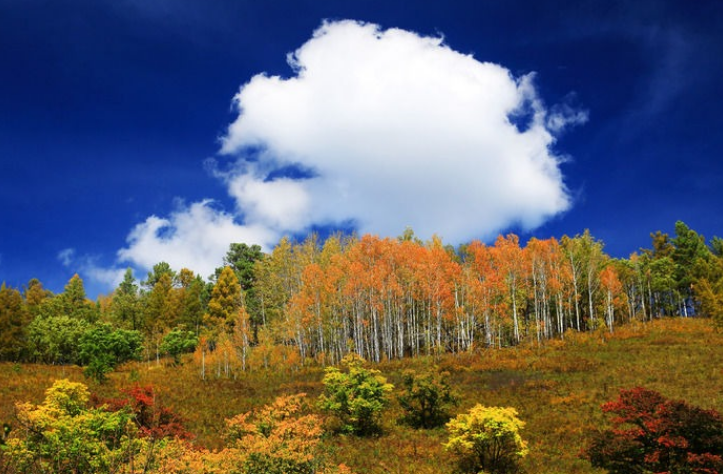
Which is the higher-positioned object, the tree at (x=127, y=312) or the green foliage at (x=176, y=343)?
the tree at (x=127, y=312)

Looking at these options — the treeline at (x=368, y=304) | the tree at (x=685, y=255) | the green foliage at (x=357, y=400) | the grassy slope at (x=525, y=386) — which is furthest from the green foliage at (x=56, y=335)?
the tree at (x=685, y=255)

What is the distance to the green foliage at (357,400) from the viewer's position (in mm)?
22031

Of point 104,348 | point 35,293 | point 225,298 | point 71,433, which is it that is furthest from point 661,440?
point 35,293

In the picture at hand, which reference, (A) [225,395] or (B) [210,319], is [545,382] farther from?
(B) [210,319]

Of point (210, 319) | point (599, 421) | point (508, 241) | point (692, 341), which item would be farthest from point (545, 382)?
point (210, 319)

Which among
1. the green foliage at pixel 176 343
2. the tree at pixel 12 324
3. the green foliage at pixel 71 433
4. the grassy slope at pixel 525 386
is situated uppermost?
the tree at pixel 12 324

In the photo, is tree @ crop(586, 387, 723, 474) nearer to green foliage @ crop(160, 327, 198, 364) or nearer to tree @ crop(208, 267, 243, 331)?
green foliage @ crop(160, 327, 198, 364)

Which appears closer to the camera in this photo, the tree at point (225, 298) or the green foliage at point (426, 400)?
the green foliage at point (426, 400)

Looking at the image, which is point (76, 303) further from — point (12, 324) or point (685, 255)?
point (685, 255)

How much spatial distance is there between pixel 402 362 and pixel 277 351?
12561 mm

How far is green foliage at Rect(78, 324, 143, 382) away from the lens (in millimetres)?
34906

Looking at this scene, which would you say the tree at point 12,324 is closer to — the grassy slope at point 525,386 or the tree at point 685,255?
the grassy slope at point 525,386

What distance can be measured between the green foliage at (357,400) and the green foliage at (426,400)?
46.4 inches

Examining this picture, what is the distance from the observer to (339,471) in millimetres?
12680
